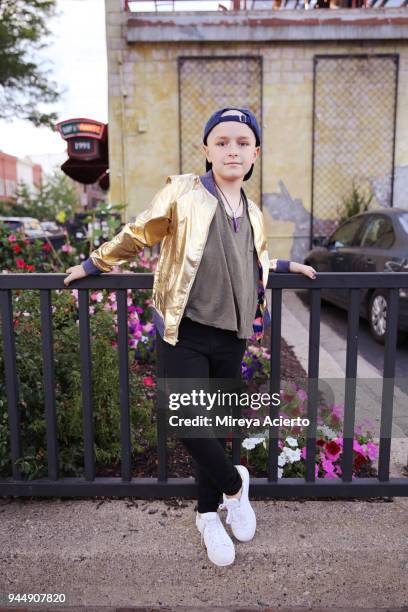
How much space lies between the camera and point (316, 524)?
108 inches

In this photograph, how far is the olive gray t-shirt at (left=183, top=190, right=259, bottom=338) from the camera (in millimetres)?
2367

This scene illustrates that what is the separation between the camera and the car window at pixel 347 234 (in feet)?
26.6

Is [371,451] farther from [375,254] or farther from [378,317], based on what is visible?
[375,254]

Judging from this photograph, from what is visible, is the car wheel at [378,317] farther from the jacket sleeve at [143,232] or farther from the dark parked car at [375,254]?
the jacket sleeve at [143,232]

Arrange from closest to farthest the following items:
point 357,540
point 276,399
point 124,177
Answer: point 357,540 → point 276,399 → point 124,177

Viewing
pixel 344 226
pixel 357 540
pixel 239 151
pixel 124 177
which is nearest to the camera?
pixel 239 151

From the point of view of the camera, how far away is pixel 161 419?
9.21ft

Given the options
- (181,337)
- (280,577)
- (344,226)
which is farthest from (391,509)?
(344,226)

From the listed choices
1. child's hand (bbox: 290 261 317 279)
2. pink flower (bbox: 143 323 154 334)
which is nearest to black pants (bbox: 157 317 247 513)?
child's hand (bbox: 290 261 317 279)

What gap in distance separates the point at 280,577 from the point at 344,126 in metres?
11.2

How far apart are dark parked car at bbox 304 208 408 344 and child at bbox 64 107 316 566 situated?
373 centimetres

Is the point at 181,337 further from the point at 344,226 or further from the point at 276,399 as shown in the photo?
the point at 344,226

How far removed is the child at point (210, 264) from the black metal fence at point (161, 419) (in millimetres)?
243

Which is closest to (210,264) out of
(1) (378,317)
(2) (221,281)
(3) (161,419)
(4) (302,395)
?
(2) (221,281)
